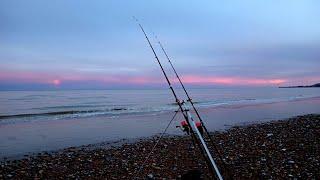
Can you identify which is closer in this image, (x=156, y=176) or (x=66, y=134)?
(x=156, y=176)

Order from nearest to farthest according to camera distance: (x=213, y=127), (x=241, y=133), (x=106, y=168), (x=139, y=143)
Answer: (x=106, y=168) < (x=139, y=143) < (x=241, y=133) < (x=213, y=127)

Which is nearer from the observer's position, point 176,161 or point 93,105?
point 176,161

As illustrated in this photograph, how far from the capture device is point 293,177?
9.38 m

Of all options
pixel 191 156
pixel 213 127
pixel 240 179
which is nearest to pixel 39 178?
pixel 191 156

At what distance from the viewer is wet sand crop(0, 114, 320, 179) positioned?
1016 cm

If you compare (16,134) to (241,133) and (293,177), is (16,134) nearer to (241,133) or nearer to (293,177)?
(241,133)

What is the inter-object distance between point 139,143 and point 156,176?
6.05 m

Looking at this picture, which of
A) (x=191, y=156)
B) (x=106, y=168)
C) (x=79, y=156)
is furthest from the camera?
(x=79, y=156)

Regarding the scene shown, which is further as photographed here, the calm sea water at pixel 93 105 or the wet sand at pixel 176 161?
the calm sea water at pixel 93 105

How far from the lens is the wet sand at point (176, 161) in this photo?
10.2m

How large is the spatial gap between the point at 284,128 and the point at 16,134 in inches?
648

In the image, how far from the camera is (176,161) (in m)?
11.7

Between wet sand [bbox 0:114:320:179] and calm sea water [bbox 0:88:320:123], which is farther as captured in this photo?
calm sea water [bbox 0:88:320:123]

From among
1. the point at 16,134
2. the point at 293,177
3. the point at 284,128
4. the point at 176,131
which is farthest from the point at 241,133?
the point at 16,134
